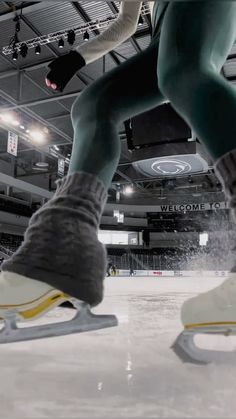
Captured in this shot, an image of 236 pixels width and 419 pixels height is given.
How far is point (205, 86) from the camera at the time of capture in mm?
491

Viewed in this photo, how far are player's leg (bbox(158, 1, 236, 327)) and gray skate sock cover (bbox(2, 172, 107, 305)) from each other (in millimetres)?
146

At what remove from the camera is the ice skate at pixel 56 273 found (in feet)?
1.56

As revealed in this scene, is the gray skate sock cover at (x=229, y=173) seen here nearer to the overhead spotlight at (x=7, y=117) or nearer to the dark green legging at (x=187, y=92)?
the dark green legging at (x=187, y=92)

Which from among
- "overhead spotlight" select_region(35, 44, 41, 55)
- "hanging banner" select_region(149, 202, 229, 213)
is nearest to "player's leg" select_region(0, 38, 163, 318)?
"overhead spotlight" select_region(35, 44, 41, 55)

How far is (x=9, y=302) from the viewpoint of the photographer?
474 millimetres

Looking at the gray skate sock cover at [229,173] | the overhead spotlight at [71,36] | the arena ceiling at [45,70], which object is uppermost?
the arena ceiling at [45,70]

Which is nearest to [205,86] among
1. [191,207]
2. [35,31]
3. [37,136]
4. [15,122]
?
[35,31]

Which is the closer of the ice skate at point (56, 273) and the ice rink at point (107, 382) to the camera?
the ice rink at point (107, 382)

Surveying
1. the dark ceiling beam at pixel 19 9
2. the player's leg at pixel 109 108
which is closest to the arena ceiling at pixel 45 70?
the dark ceiling beam at pixel 19 9

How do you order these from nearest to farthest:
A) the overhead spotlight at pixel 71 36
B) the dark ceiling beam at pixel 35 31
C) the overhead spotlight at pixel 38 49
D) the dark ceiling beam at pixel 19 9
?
the dark ceiling beam at pixel 19 9 < the overhead spotlight at pixel 71 36 < the dark ceiling beam at pixel 35 31 < the overhead spotlight at pixel 38 49

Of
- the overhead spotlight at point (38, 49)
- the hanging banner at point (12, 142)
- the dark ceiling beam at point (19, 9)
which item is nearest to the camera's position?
the dark ceiling beam at point (19, 9)

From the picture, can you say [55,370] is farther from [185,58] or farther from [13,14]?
[13,14]

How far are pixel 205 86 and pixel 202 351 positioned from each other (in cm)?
37

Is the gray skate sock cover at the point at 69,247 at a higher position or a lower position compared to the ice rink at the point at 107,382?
higher
